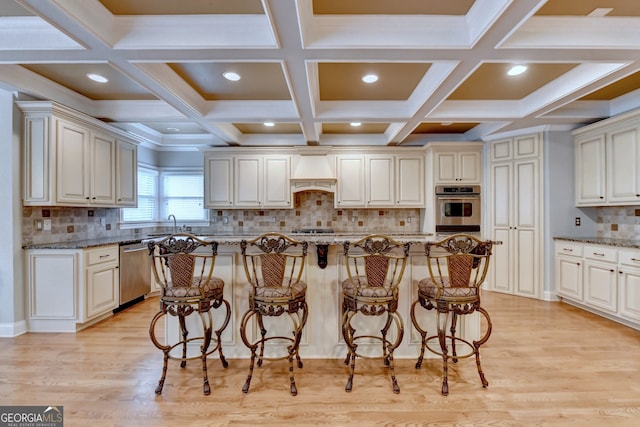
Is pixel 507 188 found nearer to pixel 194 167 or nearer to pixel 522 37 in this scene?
pixel 522 37

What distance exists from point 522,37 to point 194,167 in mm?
5012

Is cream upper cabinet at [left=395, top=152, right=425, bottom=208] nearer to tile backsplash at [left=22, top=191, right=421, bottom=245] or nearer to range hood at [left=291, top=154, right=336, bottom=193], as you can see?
tile backsplash at [left=22, top=191, right=421, bottom=245]

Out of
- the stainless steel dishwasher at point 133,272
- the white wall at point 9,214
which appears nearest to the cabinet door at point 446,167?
the stainless steel dishwasher at point 133,272

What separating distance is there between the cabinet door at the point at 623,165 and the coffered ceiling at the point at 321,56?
0.38 m

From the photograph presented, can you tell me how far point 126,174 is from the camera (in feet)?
13.9

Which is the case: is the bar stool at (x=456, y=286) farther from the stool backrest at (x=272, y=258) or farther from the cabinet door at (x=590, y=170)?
the cabinet door at (x=590, y=170)

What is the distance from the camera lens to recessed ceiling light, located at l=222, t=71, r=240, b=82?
2883mm

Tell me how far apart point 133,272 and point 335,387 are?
10.5ft

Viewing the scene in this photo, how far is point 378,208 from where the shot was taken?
16.9ft

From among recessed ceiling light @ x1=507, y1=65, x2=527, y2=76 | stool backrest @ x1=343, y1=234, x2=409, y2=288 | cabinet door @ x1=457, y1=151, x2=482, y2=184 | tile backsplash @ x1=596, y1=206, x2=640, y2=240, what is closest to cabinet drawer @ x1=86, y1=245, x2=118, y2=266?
stool backrest @ x1=343, y1=234, x2=409, y2=288

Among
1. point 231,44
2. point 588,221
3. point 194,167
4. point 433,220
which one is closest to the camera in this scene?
point 231,44

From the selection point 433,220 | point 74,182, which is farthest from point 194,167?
point 433,220

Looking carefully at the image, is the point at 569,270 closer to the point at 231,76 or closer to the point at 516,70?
the point at 516,70

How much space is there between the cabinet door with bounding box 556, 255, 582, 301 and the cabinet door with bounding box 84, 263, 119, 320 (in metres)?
5.67
